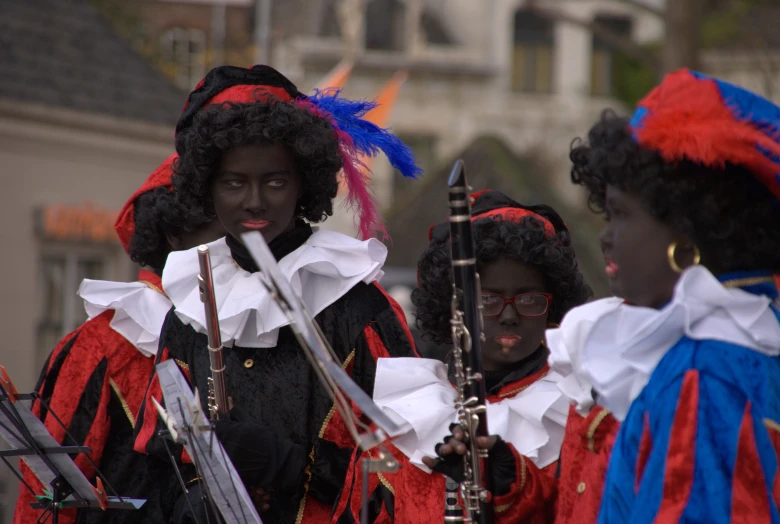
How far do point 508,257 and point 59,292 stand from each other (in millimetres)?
10589

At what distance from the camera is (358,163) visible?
4148 mm

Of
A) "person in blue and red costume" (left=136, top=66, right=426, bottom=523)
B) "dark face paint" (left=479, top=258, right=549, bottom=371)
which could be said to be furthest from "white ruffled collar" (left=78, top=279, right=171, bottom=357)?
"dark face paint" (left=479, top=258, right=549, bottom=371)

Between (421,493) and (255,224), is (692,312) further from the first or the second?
(255,224)

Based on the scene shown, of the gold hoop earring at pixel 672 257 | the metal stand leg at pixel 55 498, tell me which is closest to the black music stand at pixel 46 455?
the metal stand leg at pixel 55 498

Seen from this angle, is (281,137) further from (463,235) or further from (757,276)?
(757,276)

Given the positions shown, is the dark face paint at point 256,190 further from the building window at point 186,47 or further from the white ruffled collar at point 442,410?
the building window at point 186,47

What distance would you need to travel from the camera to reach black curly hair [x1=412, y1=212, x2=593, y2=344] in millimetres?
3779

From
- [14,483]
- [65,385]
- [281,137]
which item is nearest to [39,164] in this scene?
[14,483]

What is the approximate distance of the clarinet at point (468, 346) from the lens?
284 centimetres

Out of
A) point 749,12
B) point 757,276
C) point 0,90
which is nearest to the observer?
point 757,276

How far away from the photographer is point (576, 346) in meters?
2.82

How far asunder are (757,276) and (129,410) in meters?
2.69

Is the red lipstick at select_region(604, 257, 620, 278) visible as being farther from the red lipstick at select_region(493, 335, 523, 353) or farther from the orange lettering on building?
the orange lettering on building

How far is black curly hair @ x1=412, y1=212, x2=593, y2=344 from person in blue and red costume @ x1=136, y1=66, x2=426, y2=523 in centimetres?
14
